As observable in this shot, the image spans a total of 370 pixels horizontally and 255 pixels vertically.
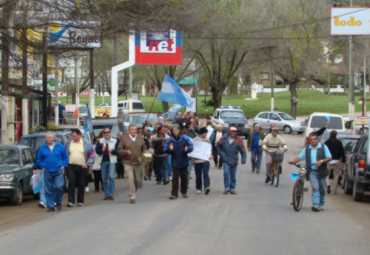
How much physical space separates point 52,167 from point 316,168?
18.8ft

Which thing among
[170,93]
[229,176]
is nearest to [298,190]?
[229,176]

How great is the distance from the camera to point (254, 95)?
358 feet

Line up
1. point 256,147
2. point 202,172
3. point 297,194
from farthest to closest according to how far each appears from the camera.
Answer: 1. point 256,147
2. point 202,172
3. point 297,194

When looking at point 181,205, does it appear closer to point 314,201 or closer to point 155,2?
point 314,201

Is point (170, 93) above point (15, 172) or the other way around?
above

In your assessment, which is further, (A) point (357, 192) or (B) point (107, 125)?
(B) point (107, 125)

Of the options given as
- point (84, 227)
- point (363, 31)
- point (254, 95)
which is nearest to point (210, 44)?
point (363, 31)

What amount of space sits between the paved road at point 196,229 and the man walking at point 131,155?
476 millimetres

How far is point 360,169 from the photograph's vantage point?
61.4 feet

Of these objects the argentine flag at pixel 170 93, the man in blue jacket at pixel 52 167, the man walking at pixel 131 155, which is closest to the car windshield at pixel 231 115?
the argentine flag at pixel 170 93

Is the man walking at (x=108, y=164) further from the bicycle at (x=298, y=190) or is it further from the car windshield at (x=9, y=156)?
the bicycle at (x=298, y=190)

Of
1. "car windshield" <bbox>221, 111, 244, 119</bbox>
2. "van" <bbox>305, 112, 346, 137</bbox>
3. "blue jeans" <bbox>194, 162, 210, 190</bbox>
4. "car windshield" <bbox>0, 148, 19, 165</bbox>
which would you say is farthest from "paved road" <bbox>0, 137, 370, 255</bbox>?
"car windshield" <bbox>221, 111, 244, 119</bbox>

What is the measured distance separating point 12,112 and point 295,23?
32.5 m

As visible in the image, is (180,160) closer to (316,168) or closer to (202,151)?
(202,151)
